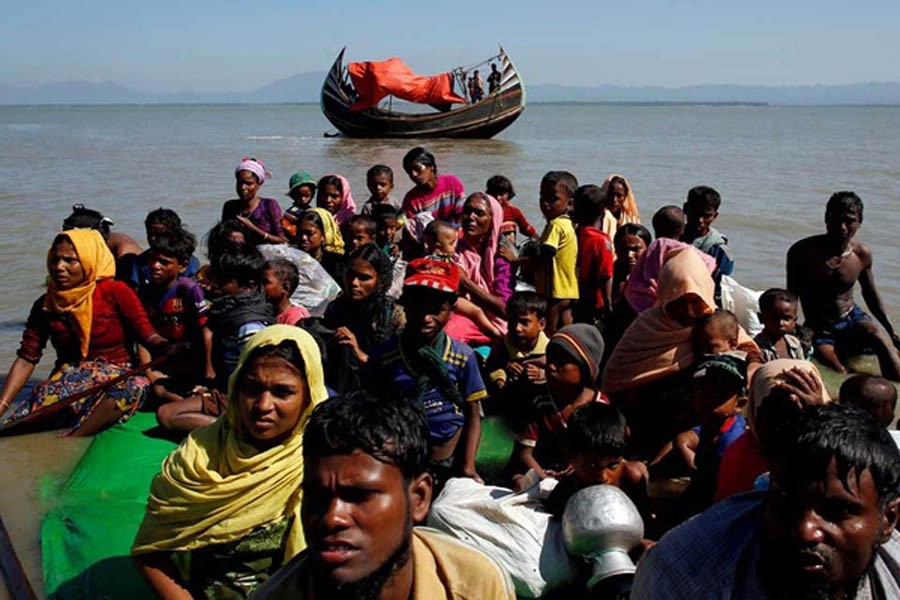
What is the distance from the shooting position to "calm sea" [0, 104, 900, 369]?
11.3 metres

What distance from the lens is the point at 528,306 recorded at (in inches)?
167

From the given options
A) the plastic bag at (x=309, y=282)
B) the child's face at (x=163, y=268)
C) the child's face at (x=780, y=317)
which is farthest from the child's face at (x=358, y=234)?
the child's face at (x=780, y=317)

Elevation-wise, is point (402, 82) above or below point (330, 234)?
above

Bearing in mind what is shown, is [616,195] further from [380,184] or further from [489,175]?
[489,175]

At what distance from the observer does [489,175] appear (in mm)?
19469

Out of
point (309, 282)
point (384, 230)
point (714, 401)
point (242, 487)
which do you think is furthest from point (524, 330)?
point (384, 230)

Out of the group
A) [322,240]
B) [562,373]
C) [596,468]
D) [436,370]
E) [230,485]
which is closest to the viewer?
[230,485]

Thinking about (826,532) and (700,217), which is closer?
(826,532)

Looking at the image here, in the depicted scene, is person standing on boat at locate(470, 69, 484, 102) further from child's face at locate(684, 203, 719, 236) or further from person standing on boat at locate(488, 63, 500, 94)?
child's face at locate(684, 203, 719, 236)

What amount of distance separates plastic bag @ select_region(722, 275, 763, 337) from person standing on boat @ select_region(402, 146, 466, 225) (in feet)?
6.56

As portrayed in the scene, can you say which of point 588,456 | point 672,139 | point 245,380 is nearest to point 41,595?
point 245,380

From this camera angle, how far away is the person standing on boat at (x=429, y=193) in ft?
21.1

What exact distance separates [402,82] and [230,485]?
988 inches

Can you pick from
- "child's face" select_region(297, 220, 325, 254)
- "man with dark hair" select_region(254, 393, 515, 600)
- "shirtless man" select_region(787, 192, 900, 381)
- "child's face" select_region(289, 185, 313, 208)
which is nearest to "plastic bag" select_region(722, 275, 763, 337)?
"shirtless man" select_region(787, 192, 900, 381)
